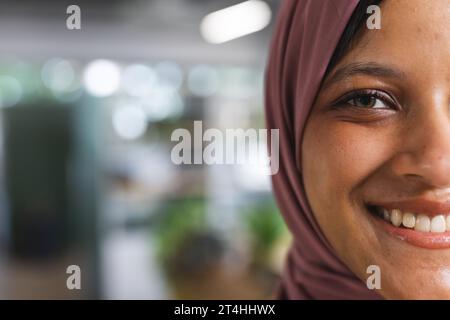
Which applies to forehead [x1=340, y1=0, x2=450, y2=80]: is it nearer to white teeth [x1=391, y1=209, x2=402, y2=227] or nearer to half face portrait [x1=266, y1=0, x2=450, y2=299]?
half face portrait [x1=266, y1=0, x2=450, y2=299]

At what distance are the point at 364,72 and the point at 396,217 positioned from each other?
0.52 ft

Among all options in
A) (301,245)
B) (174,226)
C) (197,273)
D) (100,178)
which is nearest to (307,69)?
(301,245)

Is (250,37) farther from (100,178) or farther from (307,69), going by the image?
(307,69)

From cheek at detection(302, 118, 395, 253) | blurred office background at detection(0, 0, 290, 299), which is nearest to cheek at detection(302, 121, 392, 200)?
cheek at detection(302, 118, 395, 253)

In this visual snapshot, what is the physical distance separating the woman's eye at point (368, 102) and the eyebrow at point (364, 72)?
3cm

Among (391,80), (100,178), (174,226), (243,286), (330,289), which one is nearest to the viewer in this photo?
(391,80)

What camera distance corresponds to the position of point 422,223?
55cm

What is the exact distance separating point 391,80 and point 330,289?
1.00ft

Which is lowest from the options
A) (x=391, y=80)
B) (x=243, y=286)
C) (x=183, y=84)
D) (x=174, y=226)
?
(x=243, y=286)

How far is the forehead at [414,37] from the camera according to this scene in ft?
1.70

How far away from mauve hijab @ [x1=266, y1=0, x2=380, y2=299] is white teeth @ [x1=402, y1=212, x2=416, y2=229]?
138 mm

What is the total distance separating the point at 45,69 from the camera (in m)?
3.69

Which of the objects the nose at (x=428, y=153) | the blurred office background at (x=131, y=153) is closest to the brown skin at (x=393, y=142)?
the nose at (x=428, y=153)

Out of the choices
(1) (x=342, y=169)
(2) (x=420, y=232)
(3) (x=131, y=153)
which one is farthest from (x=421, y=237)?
(3) (x=131, y=153)
